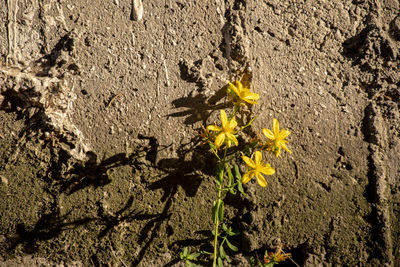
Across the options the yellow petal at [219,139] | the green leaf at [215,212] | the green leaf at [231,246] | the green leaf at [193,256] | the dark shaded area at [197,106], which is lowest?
the green leaf at [193,256]

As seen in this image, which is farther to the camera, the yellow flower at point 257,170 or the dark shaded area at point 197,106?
the dark shaded area at point 197,106

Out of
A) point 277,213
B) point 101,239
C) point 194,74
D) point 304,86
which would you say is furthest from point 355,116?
point 101,239

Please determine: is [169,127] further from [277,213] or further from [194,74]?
[277,213]

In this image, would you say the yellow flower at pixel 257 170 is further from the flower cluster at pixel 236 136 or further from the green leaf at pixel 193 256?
the green leaf at pixel 193 256

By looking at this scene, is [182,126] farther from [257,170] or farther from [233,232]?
[233,232]

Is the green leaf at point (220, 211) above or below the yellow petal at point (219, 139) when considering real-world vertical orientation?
below

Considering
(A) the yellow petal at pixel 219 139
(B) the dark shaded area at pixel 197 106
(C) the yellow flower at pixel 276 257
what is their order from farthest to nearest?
1. (B) the dark shaded area at pixel 197 106
2. (C) the yellow flower at pixel 276 257
3. (A) the yellow petal at pixel 219 139

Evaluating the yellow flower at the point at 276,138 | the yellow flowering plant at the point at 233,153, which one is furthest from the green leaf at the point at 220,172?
the yellow flower at the point at 276,138
